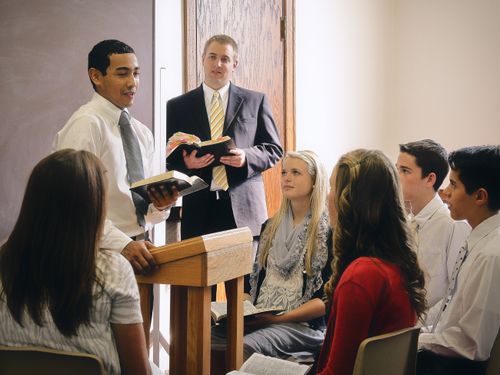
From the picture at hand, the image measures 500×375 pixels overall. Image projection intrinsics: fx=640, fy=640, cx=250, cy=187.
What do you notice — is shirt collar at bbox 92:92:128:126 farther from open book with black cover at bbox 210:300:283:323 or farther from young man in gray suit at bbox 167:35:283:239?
open book with black cover at bbox 210:300:283:323

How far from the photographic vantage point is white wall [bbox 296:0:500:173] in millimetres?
5000

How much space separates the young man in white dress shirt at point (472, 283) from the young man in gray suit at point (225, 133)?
4.02ft

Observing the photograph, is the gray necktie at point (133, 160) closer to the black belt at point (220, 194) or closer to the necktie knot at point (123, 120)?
the necktie knot at point (123, 120)

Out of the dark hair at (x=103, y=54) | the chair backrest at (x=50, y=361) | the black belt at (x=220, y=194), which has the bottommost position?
the chair backrest at (x=50, y=361)

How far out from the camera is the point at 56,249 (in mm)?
1398

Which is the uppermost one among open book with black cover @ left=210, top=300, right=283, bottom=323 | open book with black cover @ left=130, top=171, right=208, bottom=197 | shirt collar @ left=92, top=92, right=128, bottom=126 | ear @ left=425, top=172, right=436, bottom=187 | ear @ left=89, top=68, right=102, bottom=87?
ear @ left=89, top=68, right=102, bottom=87

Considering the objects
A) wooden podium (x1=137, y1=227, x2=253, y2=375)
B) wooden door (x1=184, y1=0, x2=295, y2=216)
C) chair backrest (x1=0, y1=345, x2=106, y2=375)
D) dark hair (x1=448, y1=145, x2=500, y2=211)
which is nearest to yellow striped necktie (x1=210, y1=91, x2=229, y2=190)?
wooden door (x1=184, y1=0, x2=295, y2=216)

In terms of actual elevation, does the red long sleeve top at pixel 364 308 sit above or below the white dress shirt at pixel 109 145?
below

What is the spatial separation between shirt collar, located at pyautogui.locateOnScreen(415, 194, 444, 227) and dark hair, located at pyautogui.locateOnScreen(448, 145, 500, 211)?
0.45 m

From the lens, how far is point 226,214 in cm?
323

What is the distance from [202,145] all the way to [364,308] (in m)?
1.49

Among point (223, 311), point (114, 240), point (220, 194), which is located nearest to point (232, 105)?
point (220, 194)

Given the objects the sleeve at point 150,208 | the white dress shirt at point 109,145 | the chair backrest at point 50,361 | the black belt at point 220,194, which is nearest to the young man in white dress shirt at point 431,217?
the black belt at point 220,194

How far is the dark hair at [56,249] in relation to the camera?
1.39 meters
